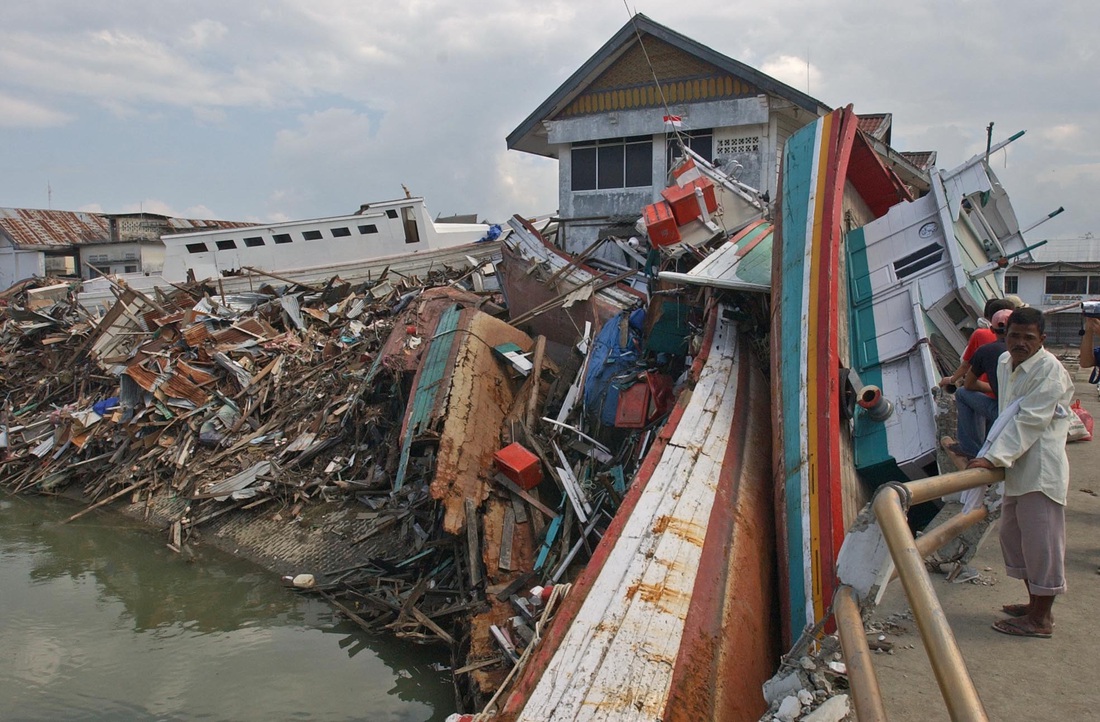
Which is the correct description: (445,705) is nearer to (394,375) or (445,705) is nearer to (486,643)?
(486,643)

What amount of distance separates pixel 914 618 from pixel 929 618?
15cm

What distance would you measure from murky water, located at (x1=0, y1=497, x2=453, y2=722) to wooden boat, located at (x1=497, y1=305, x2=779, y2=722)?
214 centimetres

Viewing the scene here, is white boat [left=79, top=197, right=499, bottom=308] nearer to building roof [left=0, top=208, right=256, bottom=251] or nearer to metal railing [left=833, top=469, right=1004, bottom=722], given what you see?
building roof [left=0, top=208, right=256, bottom=251]

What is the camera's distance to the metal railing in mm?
1733

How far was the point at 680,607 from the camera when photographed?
12.2 feet

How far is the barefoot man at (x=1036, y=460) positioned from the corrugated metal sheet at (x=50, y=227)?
32743 mm

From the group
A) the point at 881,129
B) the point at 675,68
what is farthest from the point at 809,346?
the point at 881,129

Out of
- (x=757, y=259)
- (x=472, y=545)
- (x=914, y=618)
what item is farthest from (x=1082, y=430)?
(x=914, y=618)

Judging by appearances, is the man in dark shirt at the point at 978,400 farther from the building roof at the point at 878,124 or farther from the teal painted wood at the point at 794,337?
the building roof at the point at 878,124

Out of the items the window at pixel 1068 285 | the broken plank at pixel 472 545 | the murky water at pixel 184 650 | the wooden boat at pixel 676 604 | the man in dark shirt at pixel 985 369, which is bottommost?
the murky water at pixel 184 650

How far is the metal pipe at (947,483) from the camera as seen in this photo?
8.32 feet

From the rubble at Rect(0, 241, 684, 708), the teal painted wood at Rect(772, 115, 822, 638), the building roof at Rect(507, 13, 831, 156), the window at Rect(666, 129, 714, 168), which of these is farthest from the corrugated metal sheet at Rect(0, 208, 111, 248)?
the teal painted wood at Rect(772, 115, 822, 638)

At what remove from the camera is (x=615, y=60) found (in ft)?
48.8

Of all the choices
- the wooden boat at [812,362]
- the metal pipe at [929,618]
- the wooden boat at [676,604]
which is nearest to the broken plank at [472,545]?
the wooden boat at [676,604]
